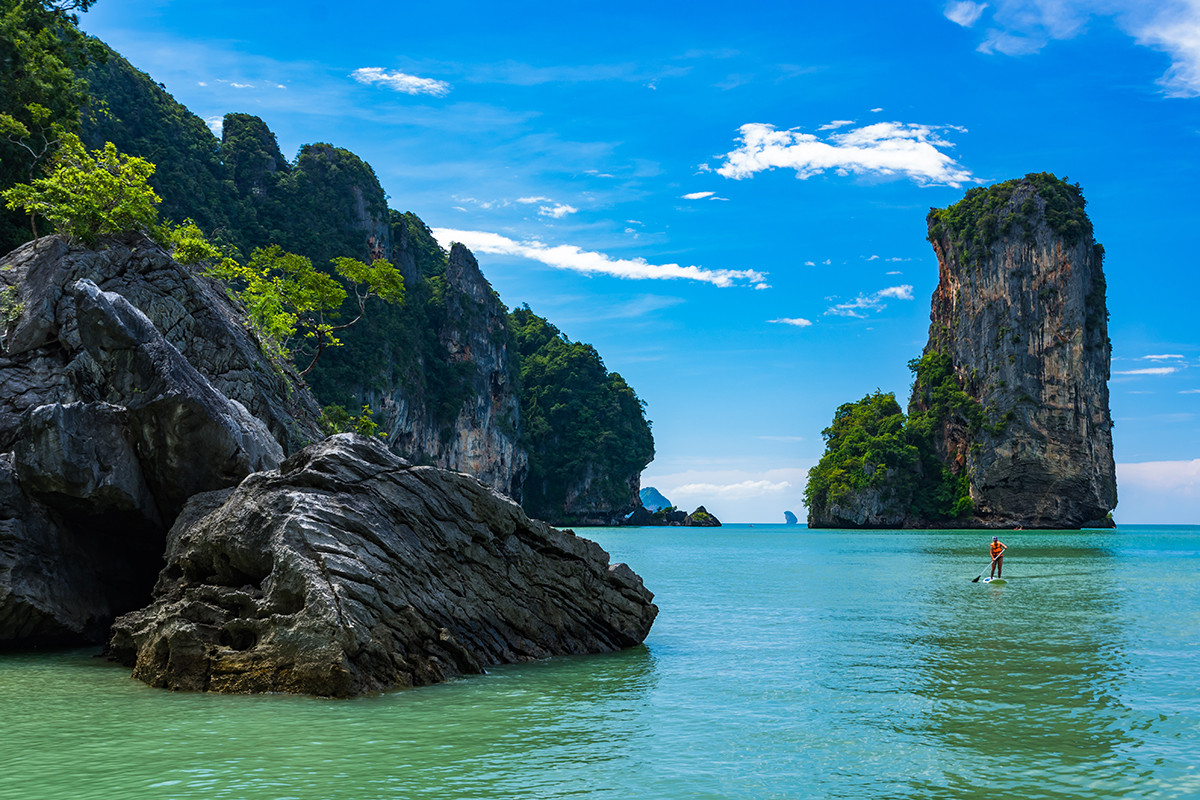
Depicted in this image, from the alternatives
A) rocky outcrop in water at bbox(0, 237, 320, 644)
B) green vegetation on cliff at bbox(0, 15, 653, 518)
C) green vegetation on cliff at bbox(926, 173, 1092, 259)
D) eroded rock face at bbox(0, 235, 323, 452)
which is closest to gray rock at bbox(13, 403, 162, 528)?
rocky outcrop in water at bbox(0, 237, 320, 644)

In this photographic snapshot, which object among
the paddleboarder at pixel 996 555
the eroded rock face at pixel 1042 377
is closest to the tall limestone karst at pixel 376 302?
the eroded rock face at pixel 1042 377

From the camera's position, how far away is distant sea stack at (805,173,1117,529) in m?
76.9

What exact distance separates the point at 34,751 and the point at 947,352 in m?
92.9

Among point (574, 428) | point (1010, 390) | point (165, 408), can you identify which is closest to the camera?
point (165, 408)

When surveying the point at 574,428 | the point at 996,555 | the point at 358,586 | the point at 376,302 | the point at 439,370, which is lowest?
the point at 996,555

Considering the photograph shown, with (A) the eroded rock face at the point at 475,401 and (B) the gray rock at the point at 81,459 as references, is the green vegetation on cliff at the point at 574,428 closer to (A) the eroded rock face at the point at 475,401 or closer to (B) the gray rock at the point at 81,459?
(A) the eroded rock face at the point at 475,401

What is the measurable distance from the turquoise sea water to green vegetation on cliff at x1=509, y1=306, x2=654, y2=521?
90771mm

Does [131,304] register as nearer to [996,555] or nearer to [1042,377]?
A: [996,555]

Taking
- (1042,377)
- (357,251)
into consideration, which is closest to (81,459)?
(357,251)

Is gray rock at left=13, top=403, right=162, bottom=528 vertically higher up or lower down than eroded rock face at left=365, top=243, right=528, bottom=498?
lower down

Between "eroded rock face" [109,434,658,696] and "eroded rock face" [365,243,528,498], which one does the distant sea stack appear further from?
"eroded rock face" [109,434,658,696]

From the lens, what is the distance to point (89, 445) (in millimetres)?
11430

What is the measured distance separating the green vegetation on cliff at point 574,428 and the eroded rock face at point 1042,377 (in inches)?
1665

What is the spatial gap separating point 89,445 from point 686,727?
8815mm
